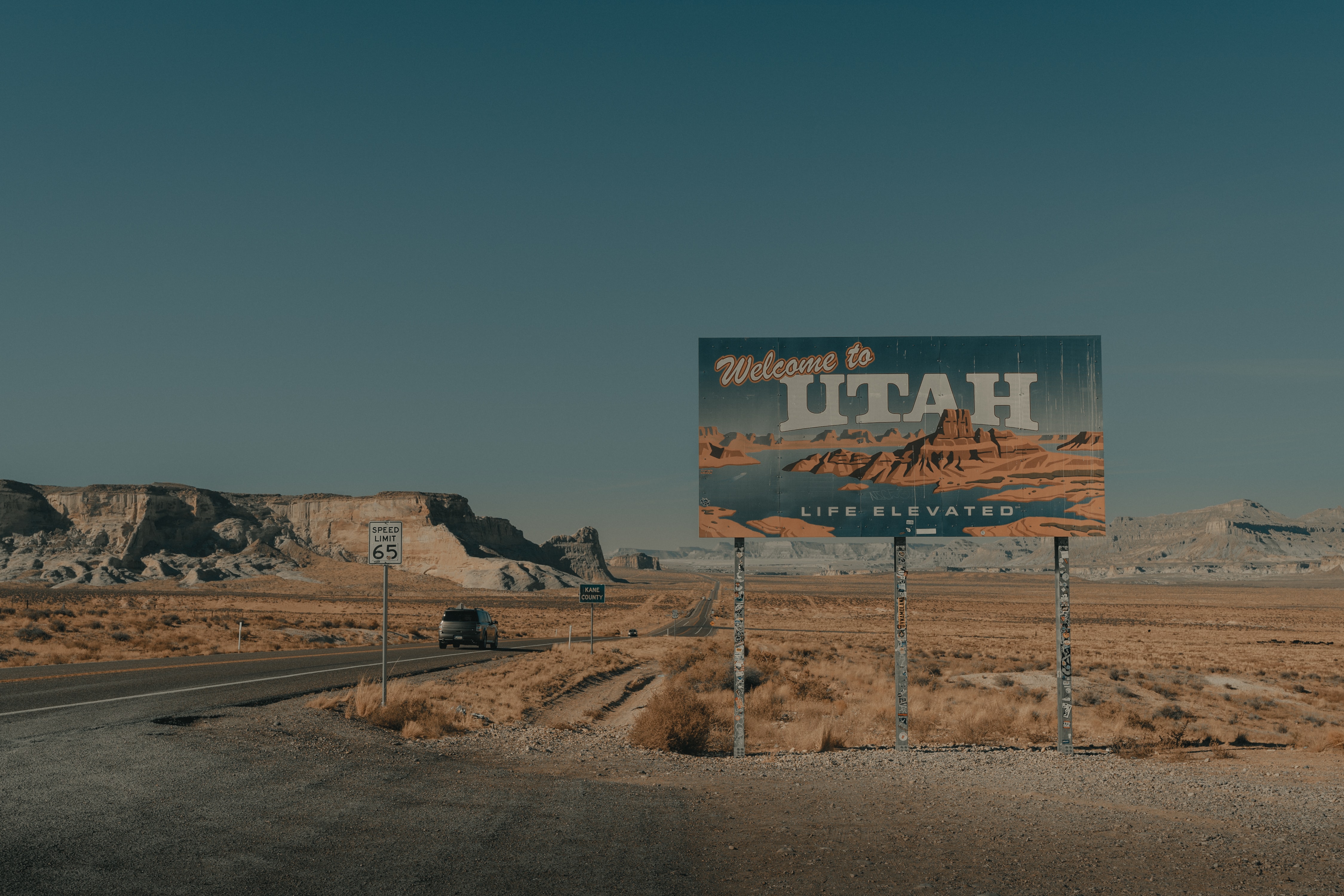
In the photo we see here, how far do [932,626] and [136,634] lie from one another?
49647 millimetres

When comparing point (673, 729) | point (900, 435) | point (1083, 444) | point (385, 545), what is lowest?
point (673, 729)

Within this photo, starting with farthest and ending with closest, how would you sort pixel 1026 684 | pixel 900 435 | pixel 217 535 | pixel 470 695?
pixel 217 535 → pixel 1026 684 → pixel 470 695 → pixel 900 435

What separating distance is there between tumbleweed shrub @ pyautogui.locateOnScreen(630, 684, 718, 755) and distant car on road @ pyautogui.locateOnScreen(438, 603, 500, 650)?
845 inches

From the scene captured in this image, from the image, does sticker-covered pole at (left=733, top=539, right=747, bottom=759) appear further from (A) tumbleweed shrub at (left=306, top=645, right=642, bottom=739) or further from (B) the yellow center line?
(B) the yellow center line

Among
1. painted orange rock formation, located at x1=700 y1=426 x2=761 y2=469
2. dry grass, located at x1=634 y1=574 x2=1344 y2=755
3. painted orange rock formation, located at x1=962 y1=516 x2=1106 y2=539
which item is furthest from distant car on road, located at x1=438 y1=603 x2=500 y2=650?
painted orange rock formation, located at x1=962 y1=516 x2=1106 y2=539

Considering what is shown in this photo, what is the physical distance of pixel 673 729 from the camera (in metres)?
13.8

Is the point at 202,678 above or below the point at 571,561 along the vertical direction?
above

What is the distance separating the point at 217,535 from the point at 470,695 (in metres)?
146

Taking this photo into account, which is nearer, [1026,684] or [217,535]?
[1026,684]

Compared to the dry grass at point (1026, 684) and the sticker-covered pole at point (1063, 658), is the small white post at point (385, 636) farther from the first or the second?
the sticker-covered pole at point (1063, 658)

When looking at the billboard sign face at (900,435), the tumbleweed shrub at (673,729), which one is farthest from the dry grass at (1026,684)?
the billboard sign face at (900,435)

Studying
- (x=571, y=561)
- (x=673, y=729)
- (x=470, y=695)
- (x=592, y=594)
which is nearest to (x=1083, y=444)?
(x=673, y=729)

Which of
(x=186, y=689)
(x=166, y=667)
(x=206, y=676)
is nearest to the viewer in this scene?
(x=186, y=689)

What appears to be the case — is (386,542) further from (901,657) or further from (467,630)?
Answer: (467,630)
